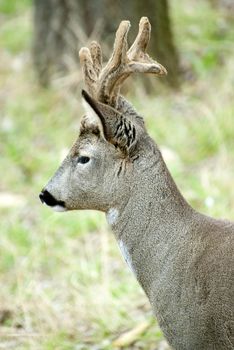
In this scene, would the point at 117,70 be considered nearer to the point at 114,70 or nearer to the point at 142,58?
the point at 114,70

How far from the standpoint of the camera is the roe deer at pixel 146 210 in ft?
13.3

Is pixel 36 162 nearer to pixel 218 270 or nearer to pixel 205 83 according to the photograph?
pixel 205 83

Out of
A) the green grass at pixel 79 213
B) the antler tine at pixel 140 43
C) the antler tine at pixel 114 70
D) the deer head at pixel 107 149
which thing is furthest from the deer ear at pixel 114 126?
the green grass at pixel 79 213

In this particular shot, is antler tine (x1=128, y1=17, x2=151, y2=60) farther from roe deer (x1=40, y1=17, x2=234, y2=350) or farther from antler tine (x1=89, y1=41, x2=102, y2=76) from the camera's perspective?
antler tine (x1=89, y1=41, x2=102, y2=76)

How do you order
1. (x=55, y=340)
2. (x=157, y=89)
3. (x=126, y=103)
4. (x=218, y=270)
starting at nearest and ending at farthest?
(x=218, y=270), (x=126, y=103), (x=55, y=340), (x=157, y=89)

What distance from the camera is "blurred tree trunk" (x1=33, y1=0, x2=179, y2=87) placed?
9305 millimetres

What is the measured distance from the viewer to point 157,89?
936 centimetres

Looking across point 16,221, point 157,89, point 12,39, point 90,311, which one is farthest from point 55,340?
point 12,39

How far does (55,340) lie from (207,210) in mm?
1967

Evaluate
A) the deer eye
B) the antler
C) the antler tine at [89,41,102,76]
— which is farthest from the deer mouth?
the antler tine at [89,41,102,76]

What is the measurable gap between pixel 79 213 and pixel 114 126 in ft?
11.4

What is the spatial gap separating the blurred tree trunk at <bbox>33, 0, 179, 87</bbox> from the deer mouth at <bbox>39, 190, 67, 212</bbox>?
15.6 ft

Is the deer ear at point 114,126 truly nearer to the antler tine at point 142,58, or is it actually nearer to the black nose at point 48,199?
the antler tine at point 142,58

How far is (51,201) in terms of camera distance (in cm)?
437
